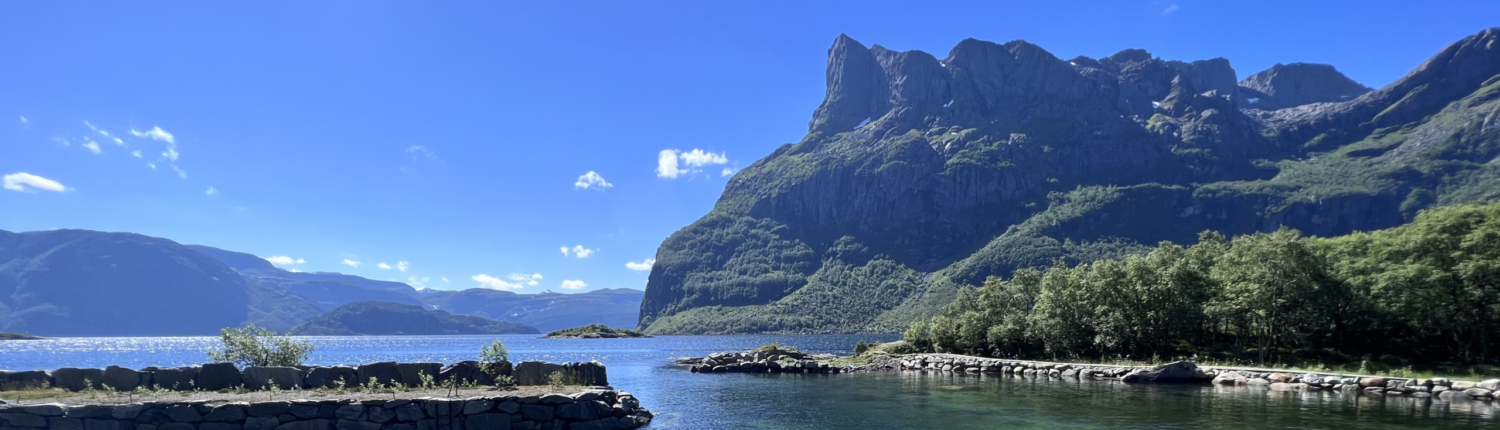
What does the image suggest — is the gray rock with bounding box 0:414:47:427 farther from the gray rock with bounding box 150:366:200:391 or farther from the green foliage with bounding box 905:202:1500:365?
the green foliage with bounding box 905:202:1500:365

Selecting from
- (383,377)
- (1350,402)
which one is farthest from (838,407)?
(1350,402)

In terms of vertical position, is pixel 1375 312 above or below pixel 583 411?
above

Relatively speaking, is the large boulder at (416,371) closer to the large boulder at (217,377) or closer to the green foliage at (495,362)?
the green foliage at (495,362)

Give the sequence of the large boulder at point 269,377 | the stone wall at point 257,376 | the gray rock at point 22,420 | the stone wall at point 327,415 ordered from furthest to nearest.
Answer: the large boulder at point 269,377
the stone wall at point 257,376
the stone wall at point 327,415
the gray rock at point 22,420

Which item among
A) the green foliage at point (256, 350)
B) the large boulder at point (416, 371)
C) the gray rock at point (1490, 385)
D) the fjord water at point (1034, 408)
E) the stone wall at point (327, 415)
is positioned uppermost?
the green foliage at point (256, 350)

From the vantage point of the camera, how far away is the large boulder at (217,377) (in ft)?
83.4

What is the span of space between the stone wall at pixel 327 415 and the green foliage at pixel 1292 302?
44319 millimetres

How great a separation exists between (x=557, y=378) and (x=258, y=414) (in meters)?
9.66

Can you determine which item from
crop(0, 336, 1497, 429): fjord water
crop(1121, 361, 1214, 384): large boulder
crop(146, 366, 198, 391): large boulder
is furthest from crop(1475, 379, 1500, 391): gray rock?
crop(146, 366, 198, 391): large boulder

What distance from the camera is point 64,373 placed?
Answer: 2462 centimetres

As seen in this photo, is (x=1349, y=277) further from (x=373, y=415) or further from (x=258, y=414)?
(x=258, y=414)

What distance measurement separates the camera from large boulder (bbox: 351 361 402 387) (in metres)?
26.6

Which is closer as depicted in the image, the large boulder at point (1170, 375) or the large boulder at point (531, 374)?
the large boulder at point (531, 374)

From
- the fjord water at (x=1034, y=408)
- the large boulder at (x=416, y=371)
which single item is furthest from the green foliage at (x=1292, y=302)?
the large boulder at (x=416, y=371)
